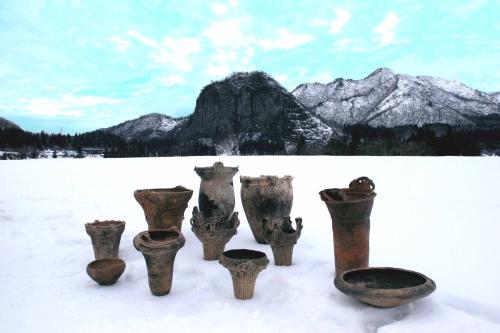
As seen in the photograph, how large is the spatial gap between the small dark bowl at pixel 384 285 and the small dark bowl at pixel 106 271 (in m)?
2.44

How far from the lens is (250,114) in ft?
399

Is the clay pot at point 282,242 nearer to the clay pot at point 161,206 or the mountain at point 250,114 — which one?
the clay pot at point 161,206

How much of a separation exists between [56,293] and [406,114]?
130 m

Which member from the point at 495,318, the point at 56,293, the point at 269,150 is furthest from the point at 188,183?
the point at 269,150

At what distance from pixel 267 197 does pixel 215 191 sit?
34.3 inches

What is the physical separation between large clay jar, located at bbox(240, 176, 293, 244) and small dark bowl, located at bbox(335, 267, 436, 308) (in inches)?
68.5

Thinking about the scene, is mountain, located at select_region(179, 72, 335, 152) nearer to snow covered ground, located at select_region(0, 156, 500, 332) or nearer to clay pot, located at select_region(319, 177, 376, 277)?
snow covered ground, located at select_region(0, 156, 500, 332)

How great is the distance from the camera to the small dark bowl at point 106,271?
4.18 meters

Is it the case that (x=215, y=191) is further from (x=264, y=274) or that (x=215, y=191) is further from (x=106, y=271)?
(x=106, y=271)

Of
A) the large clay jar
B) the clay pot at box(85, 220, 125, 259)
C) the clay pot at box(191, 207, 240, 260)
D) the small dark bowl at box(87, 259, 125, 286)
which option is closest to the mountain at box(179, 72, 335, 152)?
the large clay jar

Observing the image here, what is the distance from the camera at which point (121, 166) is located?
53.1 feet

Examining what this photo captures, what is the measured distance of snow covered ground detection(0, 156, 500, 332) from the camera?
3.31 meters

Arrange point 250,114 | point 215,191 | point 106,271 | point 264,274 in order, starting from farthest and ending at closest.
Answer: point 250,114 → point 215,191 → point 264,274 → point 106,271

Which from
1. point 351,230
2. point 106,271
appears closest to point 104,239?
point 106,271
